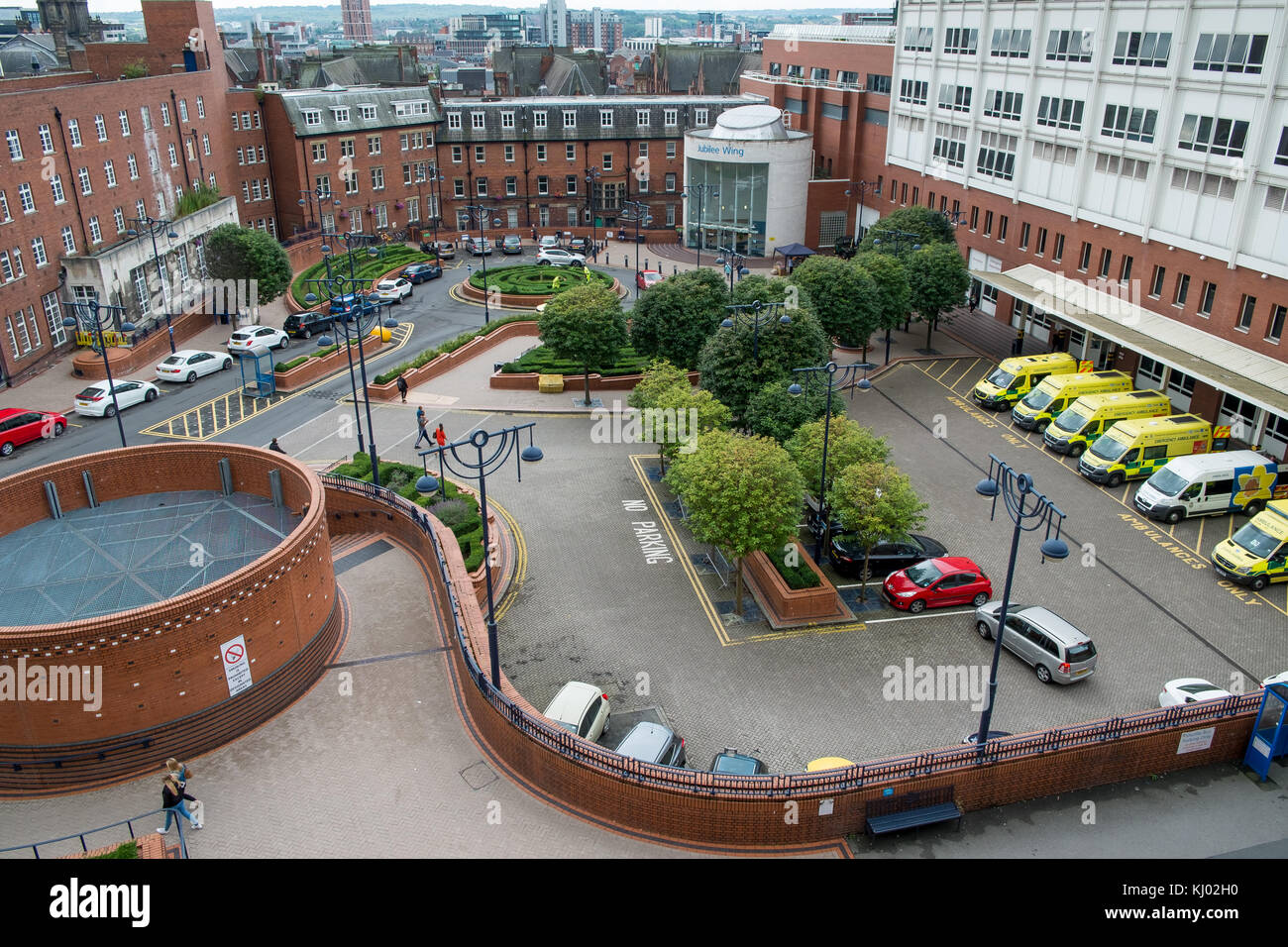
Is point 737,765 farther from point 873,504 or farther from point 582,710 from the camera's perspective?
point 873,504

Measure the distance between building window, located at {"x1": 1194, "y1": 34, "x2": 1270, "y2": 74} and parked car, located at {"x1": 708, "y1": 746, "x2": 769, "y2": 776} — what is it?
31.2 metres

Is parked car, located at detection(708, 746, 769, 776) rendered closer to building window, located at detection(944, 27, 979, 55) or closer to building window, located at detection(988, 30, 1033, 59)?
building window, located at detection(988, 30, 1033, 59)

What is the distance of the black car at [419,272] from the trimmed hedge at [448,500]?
1188 inches

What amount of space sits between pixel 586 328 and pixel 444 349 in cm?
887

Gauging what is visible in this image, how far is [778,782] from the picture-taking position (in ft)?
51.9

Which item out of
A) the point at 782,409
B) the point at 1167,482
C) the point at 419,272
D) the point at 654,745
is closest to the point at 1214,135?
the point at 1167,482

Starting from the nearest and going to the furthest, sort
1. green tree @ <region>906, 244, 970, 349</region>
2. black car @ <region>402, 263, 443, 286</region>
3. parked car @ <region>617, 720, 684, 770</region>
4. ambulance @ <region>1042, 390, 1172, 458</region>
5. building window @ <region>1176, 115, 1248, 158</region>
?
1. parked car @ <region>617, 720, 684, 770</region>
2. building window @ <region>1176, 115, 1248, 158</region>
3. ambulance @ <region>1042, 390, 1172, 458</region>
4. green tree @ <region>906, 244, 970, 349</region>
5. black car @ <region>402, 263, 443, 286</region>

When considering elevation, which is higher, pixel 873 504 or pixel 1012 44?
pixel 1012 44

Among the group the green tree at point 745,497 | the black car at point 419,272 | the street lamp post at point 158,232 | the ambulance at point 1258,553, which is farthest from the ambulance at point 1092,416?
the street lamp post at point 158,232

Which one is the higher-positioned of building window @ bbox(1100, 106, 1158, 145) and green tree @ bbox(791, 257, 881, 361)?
building window @ bbox(1100, 106, 1158, 145)

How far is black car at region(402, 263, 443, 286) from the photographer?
193 ft

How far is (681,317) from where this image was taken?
126 ft

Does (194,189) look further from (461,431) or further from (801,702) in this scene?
(801,702)

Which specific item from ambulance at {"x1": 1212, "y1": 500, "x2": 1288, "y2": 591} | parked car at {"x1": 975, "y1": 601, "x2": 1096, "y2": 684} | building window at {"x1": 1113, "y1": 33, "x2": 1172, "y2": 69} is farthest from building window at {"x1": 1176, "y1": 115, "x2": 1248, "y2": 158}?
parked car at {"x1": 975, "y1": 601, "x2": 1096, "y2": 684}
